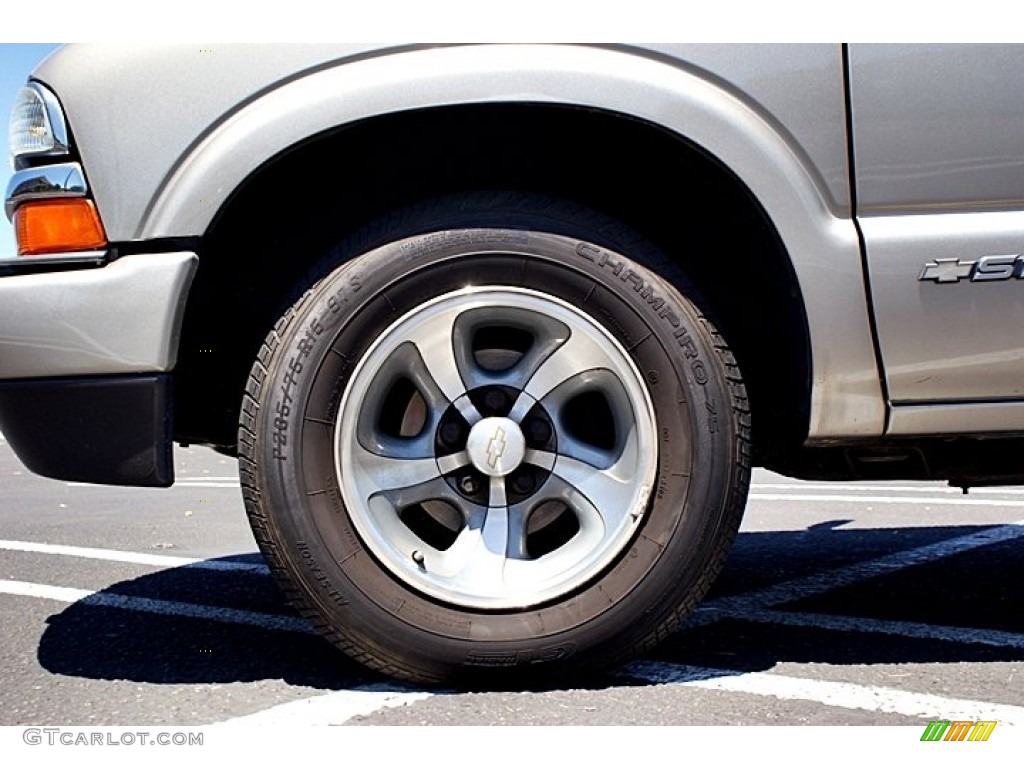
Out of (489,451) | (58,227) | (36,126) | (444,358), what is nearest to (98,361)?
(58,227)

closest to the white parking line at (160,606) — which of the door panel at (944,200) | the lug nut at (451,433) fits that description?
the lug nut at (451,433)

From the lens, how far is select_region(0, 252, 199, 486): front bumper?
2.02 metres

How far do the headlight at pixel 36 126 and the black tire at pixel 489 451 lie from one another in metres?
0.55

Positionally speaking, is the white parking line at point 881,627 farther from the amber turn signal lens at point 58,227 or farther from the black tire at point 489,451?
the amber turn signal lens at point 58,227

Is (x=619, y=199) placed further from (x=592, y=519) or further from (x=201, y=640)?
(x=201, y=640)

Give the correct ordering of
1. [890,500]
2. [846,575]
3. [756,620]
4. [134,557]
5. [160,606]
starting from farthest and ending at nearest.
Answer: [890,500]
[134,557]
[846,575]
[160,606]
[756,620]

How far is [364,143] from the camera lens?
2215 mm

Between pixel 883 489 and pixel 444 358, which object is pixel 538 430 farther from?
pixel 883 489

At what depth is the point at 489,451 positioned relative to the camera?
2.13 metres

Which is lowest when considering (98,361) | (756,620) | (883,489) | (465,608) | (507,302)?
(883,489)

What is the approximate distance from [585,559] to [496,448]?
28 centimetres

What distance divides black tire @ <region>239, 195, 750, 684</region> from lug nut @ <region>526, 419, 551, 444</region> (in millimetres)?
36

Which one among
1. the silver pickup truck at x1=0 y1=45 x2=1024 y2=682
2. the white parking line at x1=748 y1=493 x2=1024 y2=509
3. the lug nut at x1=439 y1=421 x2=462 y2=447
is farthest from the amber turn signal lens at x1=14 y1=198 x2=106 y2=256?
the white parking line at x1=748 y1=493 x2=1024 y2=509

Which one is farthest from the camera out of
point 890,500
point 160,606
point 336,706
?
point 890,500
